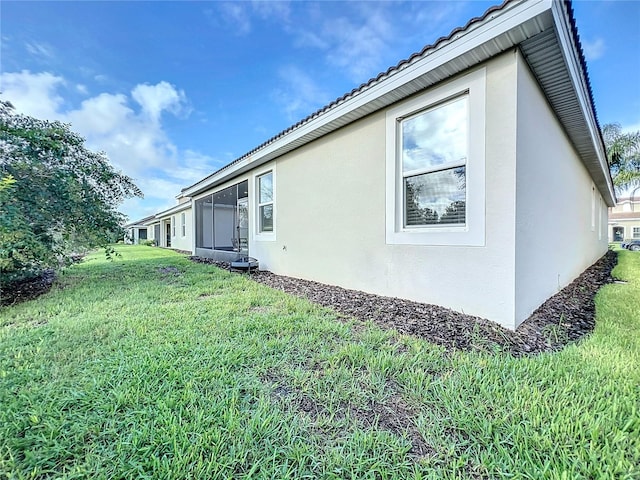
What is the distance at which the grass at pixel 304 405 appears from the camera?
5.08ft

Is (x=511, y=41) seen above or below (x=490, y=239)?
above

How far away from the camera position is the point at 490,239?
350 centimetres

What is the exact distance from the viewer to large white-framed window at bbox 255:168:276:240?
7949mm

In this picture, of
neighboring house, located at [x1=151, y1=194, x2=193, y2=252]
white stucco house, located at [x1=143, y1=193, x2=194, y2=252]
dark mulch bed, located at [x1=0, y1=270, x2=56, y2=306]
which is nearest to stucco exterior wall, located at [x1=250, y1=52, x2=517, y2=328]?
dark mulch bed, located at [x1=0, y1=270, x2=56, y2=306]

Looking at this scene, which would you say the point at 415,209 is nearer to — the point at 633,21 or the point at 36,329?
the point at 36,329

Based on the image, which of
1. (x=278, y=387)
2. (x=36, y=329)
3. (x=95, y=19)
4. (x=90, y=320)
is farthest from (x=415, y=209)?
(x=95, y=19)

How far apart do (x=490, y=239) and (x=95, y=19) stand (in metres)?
9.56

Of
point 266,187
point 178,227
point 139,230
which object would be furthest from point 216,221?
point 139,230

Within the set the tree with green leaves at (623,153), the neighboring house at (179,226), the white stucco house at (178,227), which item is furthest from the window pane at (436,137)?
the tree with green leaves at (623,153)

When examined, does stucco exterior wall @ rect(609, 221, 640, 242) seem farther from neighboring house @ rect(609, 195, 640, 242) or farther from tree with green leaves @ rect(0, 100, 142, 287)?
tree with green leaves @ rect(0, 100, 142, 287)

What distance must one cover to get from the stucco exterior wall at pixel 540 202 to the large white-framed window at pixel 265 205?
5664 millimetres

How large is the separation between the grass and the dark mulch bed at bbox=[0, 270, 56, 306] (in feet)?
8.65

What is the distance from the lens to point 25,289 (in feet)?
20.1

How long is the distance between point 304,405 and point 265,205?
22.3ft
